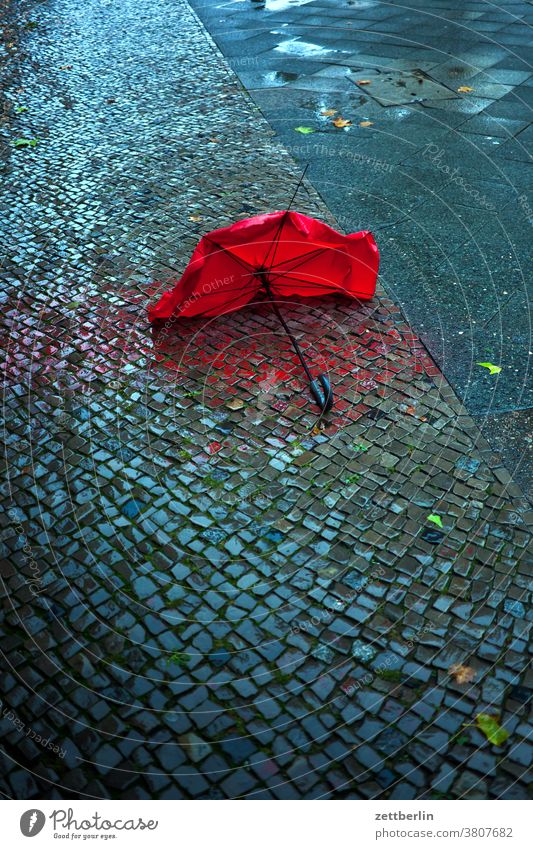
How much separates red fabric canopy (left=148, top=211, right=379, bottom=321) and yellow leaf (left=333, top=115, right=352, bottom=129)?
2.87 metres

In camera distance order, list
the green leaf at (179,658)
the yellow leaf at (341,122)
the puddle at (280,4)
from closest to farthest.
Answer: the green leaf at (179,658) < the yellow leaf at (341,122) < the puddle at (280,4)

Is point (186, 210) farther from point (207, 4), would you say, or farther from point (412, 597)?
point (207, 4)

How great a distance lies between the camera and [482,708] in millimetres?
2854

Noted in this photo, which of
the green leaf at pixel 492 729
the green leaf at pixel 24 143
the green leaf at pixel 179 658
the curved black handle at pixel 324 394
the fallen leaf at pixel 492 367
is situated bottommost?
the green leaf at pixel 492 729

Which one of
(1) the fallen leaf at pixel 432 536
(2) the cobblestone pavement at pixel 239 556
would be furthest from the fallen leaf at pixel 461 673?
(1) the fallen leaf at pixel 432 536

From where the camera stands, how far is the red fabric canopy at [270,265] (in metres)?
4.57

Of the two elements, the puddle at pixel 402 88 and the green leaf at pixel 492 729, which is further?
the puddle at pixel 402 88

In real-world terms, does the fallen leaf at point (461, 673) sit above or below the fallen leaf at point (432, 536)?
below

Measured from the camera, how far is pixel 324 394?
4176mm

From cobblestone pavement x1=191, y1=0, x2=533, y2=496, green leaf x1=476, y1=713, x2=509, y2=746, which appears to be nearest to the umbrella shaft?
cobblestone pavement x1=191, y1=0, x2=533, y2=496

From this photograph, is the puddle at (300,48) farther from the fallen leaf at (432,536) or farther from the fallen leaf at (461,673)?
the fallen leaf at (461,673)

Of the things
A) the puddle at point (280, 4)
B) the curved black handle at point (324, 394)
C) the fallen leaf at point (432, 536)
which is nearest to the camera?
the fallen leaf at point (432, 536)

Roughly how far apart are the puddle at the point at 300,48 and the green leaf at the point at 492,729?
795 centimetres
